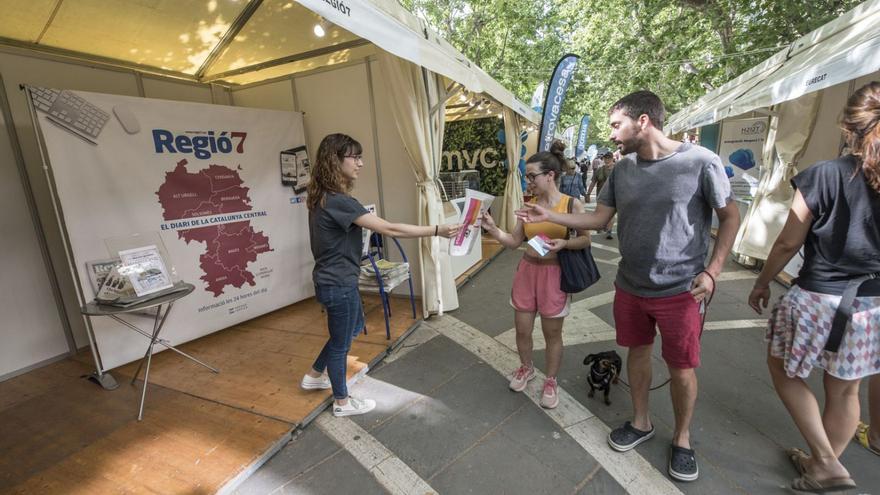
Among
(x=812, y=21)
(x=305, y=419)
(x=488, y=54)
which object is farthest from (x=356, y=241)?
(x=488, y=54)

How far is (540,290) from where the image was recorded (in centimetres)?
242

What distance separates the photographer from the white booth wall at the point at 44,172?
318cm

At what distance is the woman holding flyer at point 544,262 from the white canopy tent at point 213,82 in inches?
42.9

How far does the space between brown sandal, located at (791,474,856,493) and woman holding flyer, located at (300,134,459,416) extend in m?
2.17

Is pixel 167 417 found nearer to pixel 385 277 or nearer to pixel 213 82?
pixel 385 277

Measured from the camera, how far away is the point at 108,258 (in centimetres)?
300

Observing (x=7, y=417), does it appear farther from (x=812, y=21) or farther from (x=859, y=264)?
(x=812, y=21)

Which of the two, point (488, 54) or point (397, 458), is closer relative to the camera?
point (397, 458)

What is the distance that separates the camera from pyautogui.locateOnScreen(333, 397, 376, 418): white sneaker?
2.53 metres

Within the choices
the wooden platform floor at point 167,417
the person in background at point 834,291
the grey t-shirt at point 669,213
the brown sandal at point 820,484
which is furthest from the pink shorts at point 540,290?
the wooden platform floor at point 167,417

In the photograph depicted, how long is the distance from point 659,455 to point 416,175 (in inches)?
123

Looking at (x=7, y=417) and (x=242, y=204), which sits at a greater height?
(x=242, y=204)

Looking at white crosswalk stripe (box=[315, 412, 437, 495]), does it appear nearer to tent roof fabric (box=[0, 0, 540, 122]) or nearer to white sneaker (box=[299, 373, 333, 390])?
white sneaker (box=[299, 373, 333, 390])

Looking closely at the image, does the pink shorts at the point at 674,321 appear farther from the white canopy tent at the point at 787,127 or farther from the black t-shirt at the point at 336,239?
the white canopy tent at the point at 787,127
